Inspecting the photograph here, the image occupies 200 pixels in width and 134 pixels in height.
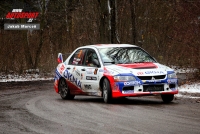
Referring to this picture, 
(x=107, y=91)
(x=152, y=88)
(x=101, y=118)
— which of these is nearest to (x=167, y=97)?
(x=152, y=88)

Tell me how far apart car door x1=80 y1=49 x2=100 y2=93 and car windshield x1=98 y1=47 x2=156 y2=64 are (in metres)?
0.29

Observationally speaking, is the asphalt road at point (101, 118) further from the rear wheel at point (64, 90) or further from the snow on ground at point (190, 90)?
the rear wheel at point (64, 90)

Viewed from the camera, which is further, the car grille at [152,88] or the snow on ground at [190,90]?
the snow on ground at [190,90]

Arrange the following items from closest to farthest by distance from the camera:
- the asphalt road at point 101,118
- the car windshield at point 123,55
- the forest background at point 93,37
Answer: the asphalt road at point 101,118 → the car windshield at point 123,55 → the forest background at point 93,37

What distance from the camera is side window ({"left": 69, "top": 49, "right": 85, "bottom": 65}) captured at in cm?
1705

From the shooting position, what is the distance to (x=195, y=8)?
2019cm

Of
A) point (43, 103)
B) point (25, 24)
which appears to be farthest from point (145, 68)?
point (25, 24)

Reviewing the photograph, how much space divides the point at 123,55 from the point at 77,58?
6.18 feet

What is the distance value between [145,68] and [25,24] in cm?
2393

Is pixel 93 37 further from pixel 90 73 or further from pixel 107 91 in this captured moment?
pixel 107 91

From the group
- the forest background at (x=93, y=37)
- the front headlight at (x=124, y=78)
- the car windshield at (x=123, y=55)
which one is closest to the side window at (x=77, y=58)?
the car windshield at (x=123, y=55)

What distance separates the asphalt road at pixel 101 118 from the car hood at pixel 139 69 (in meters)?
0.78

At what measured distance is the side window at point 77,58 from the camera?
17.0 metres

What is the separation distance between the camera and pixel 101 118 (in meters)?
11.5
